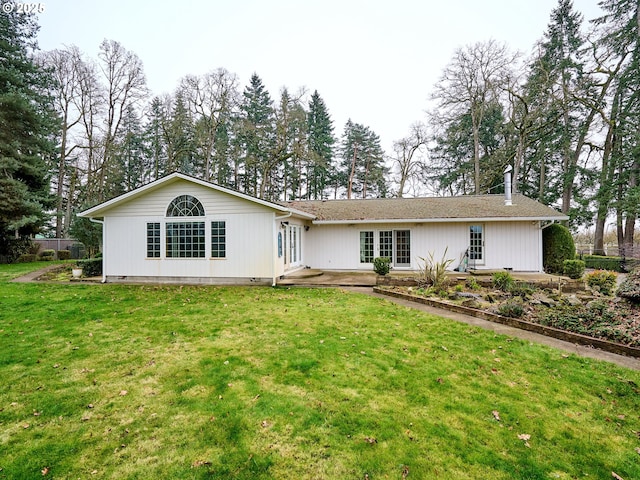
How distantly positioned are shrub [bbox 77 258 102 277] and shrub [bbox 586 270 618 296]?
17959 millimetres

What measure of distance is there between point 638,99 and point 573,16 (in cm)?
789

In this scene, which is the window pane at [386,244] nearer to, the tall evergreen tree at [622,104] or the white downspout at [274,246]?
the white downspout at [274,246]

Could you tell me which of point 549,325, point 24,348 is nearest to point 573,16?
point 549,325

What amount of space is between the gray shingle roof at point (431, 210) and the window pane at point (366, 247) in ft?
2.81

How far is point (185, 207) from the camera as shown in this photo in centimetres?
1136

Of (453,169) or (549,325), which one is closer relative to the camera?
(549,325)

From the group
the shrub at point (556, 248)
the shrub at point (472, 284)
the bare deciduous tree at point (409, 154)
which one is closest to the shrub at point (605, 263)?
the shrub at point (556, 248)

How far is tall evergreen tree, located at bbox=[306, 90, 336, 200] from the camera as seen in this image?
30.3 meters

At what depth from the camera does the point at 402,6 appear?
559 inches

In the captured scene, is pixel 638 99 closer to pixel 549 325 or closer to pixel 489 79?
pixel 489 79

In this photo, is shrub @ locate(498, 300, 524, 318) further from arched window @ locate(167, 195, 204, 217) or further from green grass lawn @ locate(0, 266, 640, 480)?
arched window @ locate(167, 195, 204, 217)

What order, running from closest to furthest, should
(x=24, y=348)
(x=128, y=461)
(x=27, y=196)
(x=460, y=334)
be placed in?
(x=128, y=461), (x=24, y=348), (x=460, y=334), (x=27, y=196)

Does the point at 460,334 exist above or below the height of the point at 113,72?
below

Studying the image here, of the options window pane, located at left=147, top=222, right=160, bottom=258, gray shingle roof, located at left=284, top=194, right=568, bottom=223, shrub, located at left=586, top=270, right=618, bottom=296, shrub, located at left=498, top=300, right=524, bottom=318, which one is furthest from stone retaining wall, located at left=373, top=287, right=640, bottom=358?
window pane, located at left=147, top=222, right=160, bottom=258
